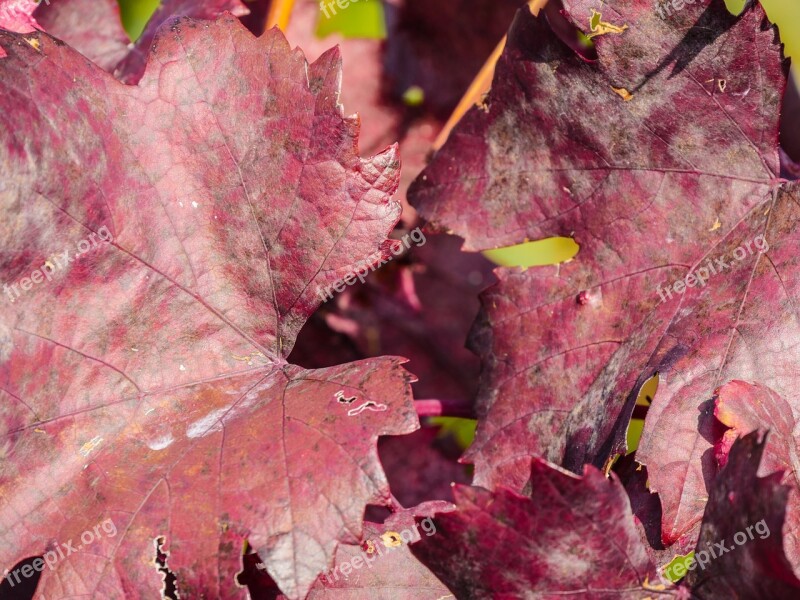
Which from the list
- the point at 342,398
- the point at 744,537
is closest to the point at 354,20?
the point at 342,398

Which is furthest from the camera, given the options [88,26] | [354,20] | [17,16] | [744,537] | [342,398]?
[354,20]

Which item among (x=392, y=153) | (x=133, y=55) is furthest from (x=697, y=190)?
(x=133, y=55)

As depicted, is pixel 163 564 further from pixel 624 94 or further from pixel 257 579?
pixel 624 94

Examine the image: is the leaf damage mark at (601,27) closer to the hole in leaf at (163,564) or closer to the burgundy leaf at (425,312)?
the burgundy leaf at (425,312)

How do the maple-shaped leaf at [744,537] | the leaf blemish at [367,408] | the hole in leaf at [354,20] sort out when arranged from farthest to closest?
the hole in leaf at [354,20] < the leaf blemish at [367,408] < the maple-shaped leaf at [744,537]

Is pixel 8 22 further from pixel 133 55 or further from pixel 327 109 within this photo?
pixel 327 109

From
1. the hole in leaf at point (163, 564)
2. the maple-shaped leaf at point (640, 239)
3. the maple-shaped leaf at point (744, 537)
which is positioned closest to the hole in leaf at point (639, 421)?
the maple-shaped leaf at point (640, 239)
